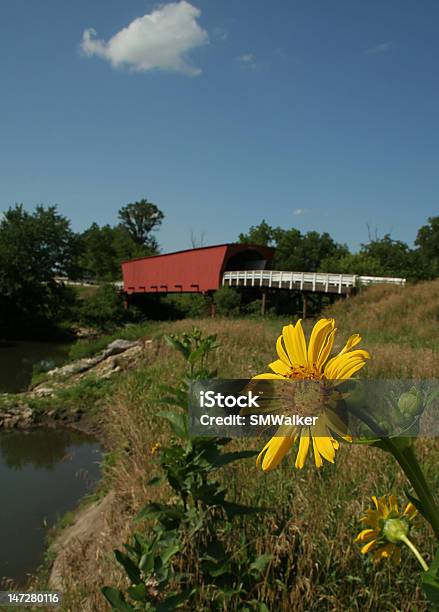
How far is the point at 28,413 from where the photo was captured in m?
11.3

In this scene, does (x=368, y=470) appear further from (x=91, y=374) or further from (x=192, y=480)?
(x=91, y=374)

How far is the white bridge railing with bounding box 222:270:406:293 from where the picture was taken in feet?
71.5

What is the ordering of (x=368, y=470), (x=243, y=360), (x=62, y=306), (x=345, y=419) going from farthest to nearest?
(x=62, y=306) < (x=243, y=360) < (x=368, y=470) < (x=345, y=419)

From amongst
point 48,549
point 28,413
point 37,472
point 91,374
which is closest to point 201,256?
point 91,374

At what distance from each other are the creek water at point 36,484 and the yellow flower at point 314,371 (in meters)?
5.36

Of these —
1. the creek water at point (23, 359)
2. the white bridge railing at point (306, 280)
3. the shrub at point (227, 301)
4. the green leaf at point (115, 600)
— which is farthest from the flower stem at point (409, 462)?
the shrub at point (227, 301)

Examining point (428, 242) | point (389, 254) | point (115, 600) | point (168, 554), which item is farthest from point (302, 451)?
point (428, 242)

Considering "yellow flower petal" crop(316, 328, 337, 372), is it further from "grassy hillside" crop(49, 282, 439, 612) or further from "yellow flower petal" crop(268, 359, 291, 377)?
"grassy hillside" crop(49, 282, 439, 612)

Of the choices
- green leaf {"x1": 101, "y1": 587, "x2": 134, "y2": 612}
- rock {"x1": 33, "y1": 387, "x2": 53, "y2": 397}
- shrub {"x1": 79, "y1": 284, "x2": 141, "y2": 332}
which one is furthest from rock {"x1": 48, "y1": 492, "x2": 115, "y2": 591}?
shrub {"x1": 79, "y1": 284, "x2": 141, "y2": 332}

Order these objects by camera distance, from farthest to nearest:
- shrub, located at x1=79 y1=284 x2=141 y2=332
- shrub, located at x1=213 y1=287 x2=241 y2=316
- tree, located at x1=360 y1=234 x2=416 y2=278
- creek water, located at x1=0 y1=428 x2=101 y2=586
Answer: tree, located at x1=360 y1=234 x2=416 y2=278 < shrub, located at x1=79 y1=284 x2=141 y2=332 < shrub, located at x1=213 y1=287 x2=241 y2=316 < creek water, located at x1=0 y1=428 x2=101 y2=586

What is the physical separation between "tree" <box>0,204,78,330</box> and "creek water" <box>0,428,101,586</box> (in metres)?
27.2

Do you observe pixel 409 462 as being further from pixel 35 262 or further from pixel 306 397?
pixel 35 262

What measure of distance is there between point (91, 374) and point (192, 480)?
13.3 meters

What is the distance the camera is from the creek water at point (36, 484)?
5.48 m
